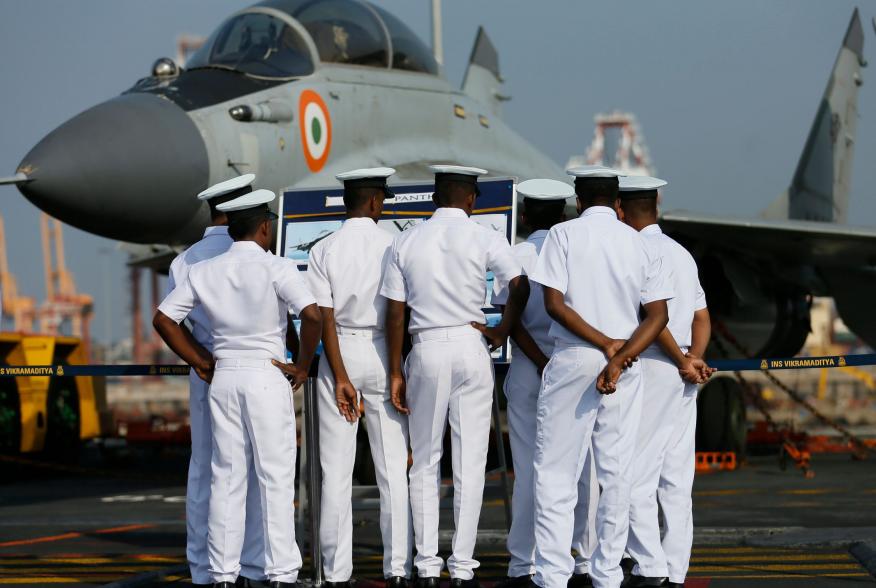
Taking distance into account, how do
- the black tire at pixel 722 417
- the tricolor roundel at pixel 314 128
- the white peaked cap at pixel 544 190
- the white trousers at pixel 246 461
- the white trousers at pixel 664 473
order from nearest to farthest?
the white trousers at pixel 246 461
the white trousers at pixel 664 473
the white peaked cap at pixel 544 190
the tricolor roundel at pixel 314 128
the black tire at pixel 722 417

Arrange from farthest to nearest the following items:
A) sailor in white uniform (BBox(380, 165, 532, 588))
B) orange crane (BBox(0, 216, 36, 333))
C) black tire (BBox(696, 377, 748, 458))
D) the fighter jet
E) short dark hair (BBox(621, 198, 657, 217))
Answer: orange crane (BBox(0, 216, 36, 333)) → black tire (BBox(696, 377, 748, 458)) → the fighter jet → short dark hair (BBox(621, 198, 657, 217)) → sailor in white uniform (BBox(380, 165, 532, 588))

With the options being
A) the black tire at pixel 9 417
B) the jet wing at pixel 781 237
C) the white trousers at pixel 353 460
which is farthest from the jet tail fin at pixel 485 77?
the white trousers at pixel 353 460

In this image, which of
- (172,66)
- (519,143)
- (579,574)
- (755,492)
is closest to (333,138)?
(172,66)

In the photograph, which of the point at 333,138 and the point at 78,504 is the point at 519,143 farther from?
the point at 78,504

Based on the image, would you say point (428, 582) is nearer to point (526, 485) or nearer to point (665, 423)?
point (526, 485)

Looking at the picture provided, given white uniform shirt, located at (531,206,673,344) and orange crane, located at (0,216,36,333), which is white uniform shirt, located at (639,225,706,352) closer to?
white uniform shirt, located at (531,206,673,344)

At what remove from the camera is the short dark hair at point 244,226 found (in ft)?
21.2

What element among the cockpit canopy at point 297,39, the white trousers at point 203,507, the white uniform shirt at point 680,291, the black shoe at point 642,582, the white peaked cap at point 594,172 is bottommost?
the black shoe at point 642,582

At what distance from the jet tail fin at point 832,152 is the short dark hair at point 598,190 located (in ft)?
42.6

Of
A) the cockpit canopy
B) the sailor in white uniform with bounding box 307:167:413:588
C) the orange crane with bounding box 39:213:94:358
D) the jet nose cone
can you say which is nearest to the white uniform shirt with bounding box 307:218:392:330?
the sailor in white uniform with bounding box 307:167:413:588

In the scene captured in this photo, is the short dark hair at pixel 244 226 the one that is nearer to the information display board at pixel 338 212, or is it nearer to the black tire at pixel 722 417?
the information display board at pixel 338 212

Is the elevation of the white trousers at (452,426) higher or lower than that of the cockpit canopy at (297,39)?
lower

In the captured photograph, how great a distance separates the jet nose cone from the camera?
927cm

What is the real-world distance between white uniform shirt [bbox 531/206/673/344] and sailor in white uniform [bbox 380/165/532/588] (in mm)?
462
